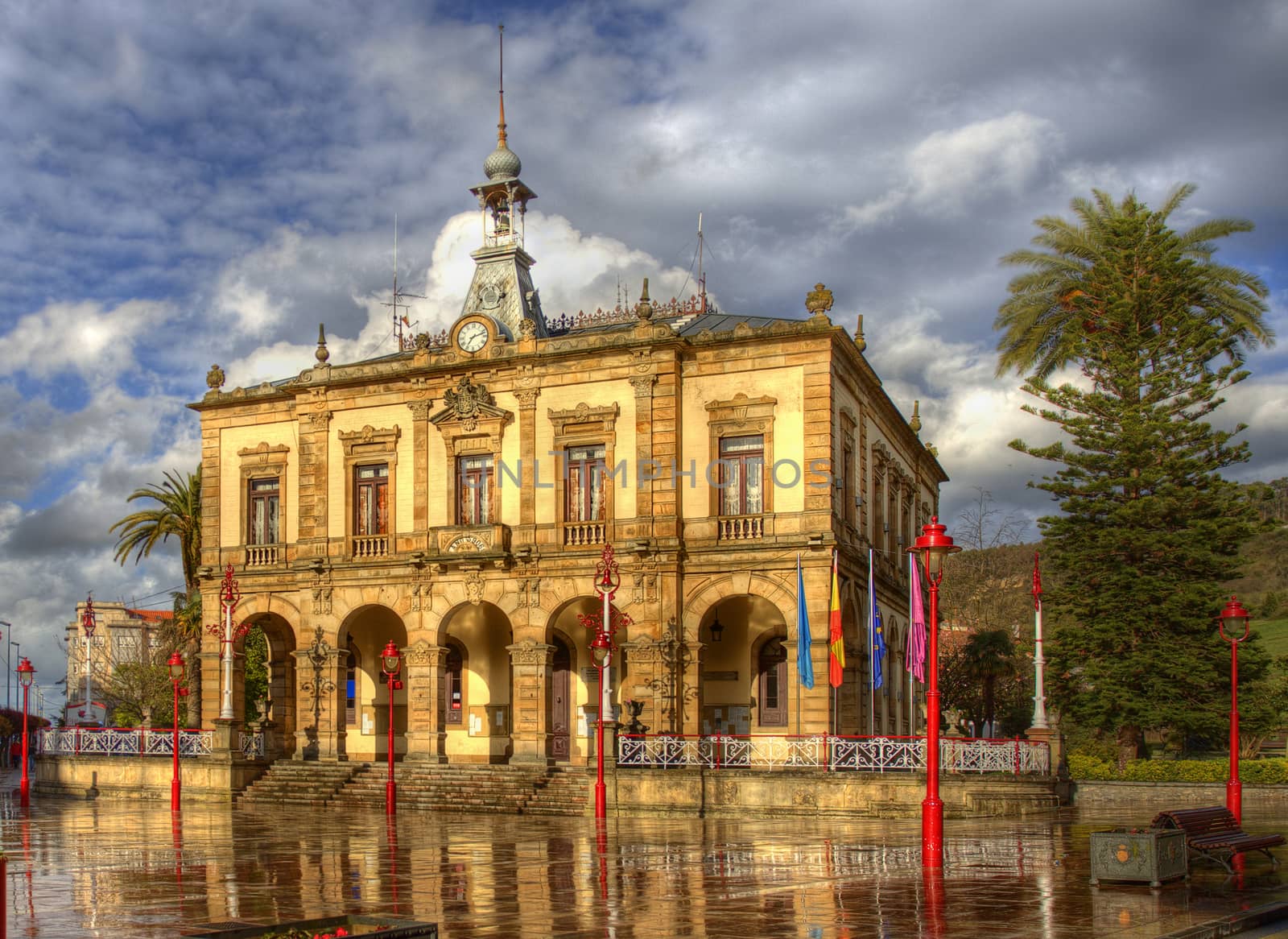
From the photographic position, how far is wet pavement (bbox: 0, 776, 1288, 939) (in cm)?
1191

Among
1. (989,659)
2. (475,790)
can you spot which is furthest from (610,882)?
(989,659)

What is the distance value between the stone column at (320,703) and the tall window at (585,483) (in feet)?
23.7

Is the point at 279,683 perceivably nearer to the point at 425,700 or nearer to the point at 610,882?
the point at 425,700

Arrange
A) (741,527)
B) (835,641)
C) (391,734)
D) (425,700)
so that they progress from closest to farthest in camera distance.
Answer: (391,734) → (835,641) → (741,527) → (425,700)

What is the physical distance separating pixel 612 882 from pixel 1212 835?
674 cm

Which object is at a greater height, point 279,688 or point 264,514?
point 264,514

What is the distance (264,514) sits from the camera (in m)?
36.9

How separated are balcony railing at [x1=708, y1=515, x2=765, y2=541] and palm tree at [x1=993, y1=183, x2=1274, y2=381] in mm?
10312

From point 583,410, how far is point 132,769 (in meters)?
14.0

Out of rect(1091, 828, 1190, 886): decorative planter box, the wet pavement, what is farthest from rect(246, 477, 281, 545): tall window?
rect(1091, 828, 1190, 886): decorative planter box

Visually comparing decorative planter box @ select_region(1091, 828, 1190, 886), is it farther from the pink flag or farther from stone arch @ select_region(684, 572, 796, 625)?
stone arch @ select_region(684, 572, 796, 625)

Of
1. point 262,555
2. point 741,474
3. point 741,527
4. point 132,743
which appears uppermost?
point 741,474

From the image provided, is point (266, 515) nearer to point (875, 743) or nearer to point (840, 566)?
point (840, 566)

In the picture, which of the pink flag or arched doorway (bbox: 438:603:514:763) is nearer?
the pink flag
